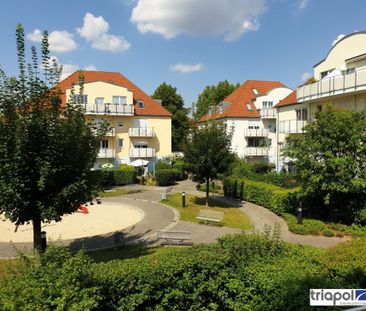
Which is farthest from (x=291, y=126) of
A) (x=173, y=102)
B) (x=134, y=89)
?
(x=173, y=102)

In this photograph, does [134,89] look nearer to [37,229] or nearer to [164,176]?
[164,176]

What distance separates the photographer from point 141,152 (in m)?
40.4

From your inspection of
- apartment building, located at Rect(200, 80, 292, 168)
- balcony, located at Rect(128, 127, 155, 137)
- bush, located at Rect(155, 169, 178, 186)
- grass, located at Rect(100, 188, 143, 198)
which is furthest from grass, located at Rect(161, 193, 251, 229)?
apartment building, located at Rect(200, 80, 292, 168)

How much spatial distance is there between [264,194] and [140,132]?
68.0 feet

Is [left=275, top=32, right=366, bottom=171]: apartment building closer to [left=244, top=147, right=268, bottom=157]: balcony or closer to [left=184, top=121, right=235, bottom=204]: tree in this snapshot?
[left=184, top=121, right=235, bottom=204]: tree

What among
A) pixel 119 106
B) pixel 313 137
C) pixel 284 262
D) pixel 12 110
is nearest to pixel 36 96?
pixel 12 110

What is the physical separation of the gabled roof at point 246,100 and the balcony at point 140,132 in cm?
799

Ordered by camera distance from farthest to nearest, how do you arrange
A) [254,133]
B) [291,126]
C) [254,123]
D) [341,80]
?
[254,123] < [254,133] < [291,126] < [341,80]

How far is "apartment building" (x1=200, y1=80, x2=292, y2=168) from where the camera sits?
43250mm

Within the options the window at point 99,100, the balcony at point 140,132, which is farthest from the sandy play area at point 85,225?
the window at point 99,100

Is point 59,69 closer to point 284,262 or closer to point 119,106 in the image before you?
point 284,262

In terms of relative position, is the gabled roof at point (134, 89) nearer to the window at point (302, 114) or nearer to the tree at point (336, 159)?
the window at point (302, 114)

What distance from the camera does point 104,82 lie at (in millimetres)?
38656

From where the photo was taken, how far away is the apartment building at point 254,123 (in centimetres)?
4325
